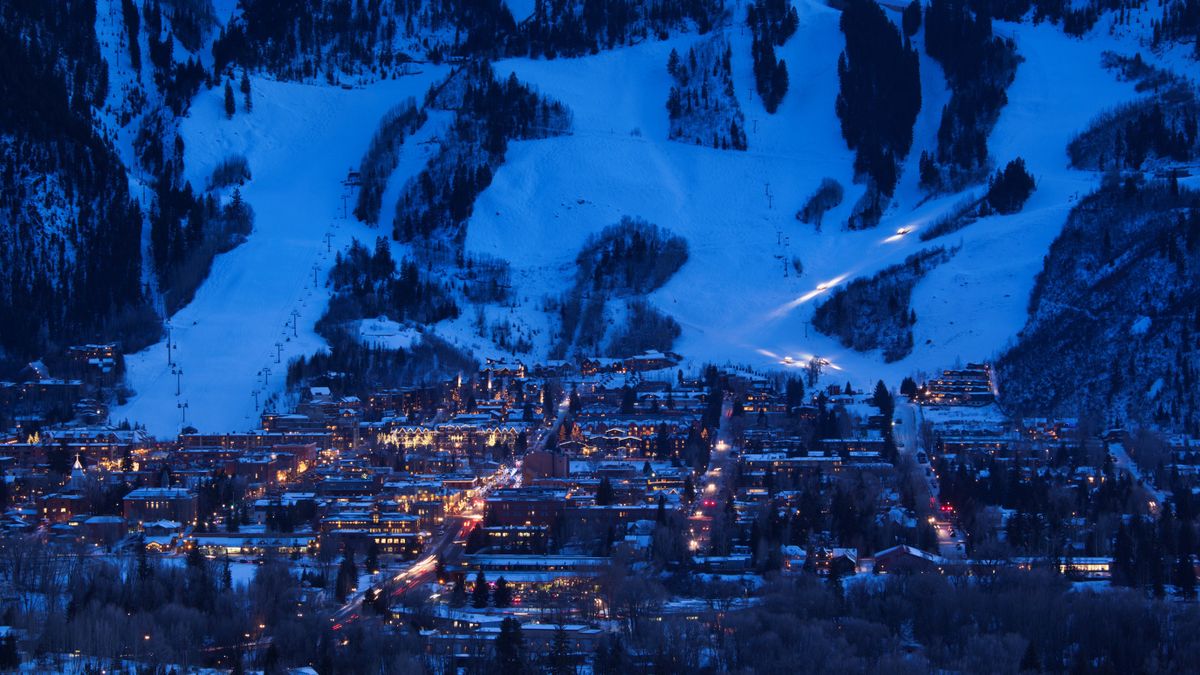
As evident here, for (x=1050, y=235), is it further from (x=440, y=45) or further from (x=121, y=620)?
(x=121, y=620)

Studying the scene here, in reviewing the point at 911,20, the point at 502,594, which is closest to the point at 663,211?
the point at 911,20

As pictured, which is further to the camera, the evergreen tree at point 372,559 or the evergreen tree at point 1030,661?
the evergreen tree at point 372,559

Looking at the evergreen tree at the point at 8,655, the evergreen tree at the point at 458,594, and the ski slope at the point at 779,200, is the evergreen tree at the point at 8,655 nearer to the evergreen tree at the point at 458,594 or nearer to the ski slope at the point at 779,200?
the evergreen tree at the point at 458,594

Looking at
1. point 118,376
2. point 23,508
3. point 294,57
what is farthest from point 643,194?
point 23,508

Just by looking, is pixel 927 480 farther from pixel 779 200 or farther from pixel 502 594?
pixel 779 200

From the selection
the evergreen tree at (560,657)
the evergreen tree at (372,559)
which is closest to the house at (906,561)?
the evergreen tree at (560,657)

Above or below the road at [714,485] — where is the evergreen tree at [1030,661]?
below

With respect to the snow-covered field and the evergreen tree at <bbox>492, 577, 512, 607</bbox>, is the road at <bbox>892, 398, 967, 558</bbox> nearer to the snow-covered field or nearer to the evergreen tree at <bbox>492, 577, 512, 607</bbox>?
the snow-covered field
